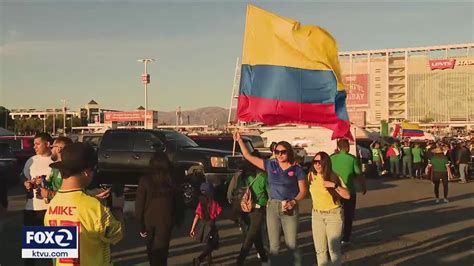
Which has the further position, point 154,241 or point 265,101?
point 265,101

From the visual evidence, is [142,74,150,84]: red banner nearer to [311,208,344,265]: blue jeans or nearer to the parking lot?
the parking lot

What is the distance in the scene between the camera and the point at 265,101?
8.75m

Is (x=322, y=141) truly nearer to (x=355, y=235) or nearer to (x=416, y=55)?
(x=355, y=235)

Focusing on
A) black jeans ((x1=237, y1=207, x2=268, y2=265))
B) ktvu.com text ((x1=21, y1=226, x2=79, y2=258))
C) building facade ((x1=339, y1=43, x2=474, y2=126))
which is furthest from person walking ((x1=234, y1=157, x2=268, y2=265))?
building facade ((x1=339, y1=43, x2=474, y2=126))

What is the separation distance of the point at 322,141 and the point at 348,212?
15455 mm

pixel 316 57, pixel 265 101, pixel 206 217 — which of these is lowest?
pixel 206 217

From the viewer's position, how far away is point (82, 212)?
3258 mm

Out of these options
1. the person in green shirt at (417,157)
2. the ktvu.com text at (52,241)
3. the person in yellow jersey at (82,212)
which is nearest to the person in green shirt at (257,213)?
the person in yellow jersey at (82,212)

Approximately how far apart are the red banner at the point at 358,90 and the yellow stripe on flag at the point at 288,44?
196 ft

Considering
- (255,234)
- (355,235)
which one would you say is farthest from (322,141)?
(255,234)

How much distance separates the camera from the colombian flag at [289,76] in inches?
342

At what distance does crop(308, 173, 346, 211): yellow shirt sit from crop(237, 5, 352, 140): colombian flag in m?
1.95

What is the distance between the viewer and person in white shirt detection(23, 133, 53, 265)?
6.60 metres

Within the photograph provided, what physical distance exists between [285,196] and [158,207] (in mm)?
1569
